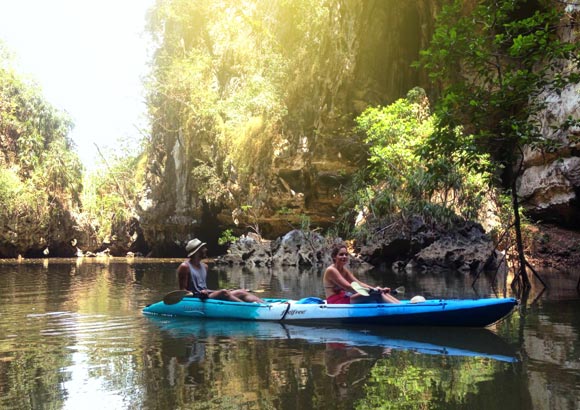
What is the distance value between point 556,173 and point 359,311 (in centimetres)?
1488

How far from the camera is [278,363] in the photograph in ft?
17.5

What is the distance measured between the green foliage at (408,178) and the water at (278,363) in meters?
11.1

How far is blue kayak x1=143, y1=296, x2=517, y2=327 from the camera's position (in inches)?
275

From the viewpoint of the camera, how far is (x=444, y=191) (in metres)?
20.8

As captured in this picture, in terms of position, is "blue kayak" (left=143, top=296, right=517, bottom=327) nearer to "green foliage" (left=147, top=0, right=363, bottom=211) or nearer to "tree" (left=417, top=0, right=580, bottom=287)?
"tree" (left=417, top=0, right=580, bottom=287)

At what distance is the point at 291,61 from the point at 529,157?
12.1 metres

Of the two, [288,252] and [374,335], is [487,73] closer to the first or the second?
[374,335]

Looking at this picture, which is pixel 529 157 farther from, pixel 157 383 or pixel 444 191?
pixel 157 383

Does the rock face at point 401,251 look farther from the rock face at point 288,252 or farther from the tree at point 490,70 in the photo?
the tree at point 490,70

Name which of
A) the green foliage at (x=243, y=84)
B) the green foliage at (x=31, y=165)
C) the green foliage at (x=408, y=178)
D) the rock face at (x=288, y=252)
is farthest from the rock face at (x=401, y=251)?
the green foliage at (x=31, y=165)

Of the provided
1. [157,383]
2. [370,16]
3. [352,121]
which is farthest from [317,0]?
[157,383]

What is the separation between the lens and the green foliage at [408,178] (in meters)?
20.2

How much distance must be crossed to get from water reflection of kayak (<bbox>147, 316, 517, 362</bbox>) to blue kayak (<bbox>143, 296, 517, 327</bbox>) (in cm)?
11

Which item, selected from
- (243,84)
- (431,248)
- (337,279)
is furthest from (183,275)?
(243,84)
